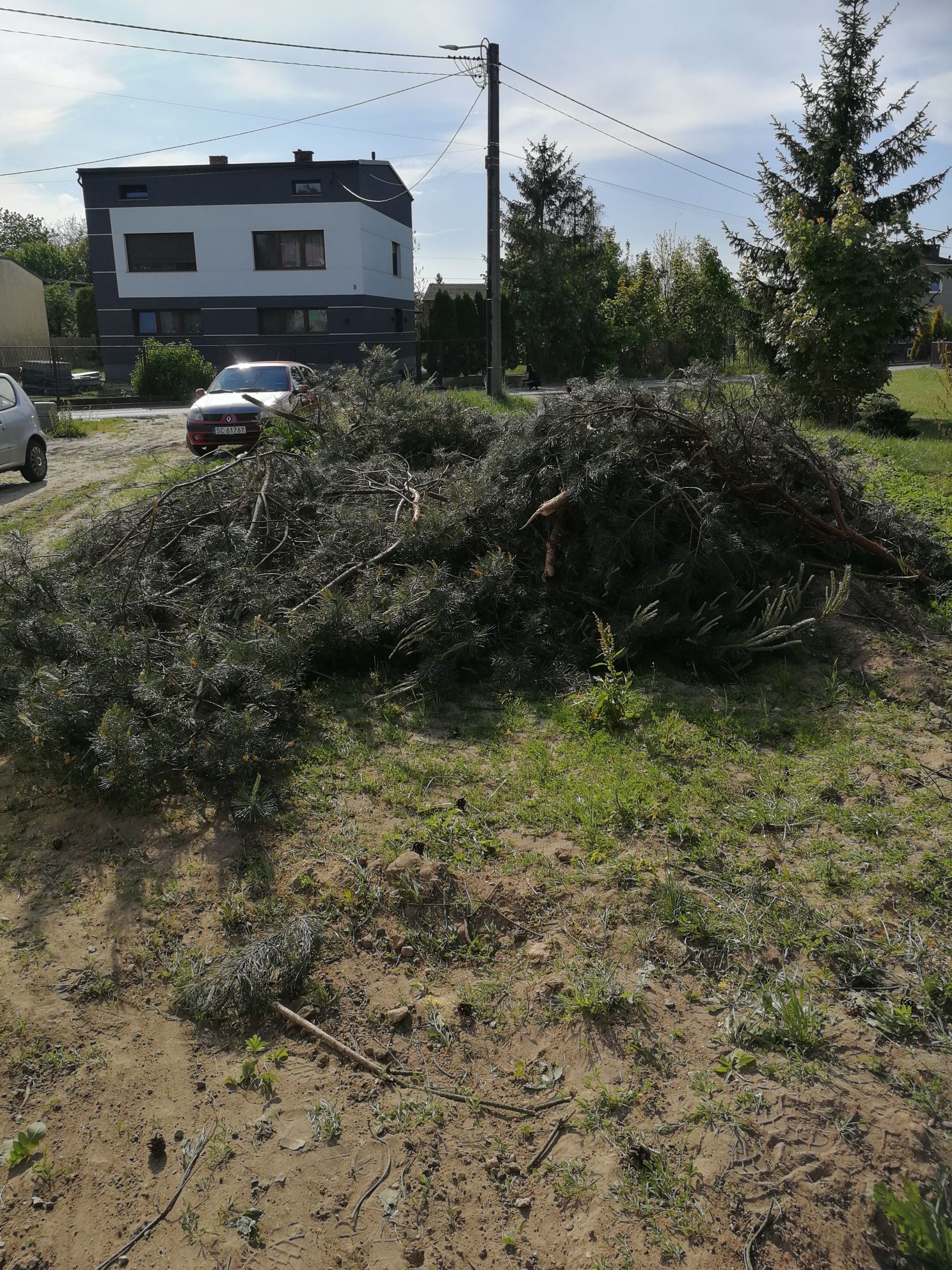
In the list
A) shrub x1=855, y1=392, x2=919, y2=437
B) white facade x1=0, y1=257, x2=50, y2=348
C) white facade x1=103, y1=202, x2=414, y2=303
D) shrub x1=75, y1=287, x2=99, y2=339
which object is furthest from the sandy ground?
shrub x1=75, y1=287, x2=99, y2=339

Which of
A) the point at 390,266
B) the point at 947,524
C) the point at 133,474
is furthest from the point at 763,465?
the point at 390,266

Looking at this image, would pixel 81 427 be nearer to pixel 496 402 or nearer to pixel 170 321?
pixel 496 402

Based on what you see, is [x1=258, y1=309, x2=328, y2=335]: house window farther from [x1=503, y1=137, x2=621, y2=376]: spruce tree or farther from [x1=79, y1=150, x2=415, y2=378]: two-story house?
[x1=503, y1=137, x2=621, y2=376]: spruce tree

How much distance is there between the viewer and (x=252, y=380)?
55.2ft

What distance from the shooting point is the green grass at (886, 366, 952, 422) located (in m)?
17.0

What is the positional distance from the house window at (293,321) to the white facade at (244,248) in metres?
0.69

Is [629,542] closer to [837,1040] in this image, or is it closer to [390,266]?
[837,1040]

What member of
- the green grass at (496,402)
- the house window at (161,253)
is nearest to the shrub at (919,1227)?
the green grass at (496,402)

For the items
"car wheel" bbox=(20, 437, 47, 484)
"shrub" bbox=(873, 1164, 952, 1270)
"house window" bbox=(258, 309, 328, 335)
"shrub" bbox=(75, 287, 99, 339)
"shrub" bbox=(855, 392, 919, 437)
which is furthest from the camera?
"shrub" bbox=(75, 287, 99, 339)

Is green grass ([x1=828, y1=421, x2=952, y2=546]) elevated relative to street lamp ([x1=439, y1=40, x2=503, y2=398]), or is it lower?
lower

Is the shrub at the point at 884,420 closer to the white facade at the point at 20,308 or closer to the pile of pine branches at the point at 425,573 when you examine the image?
the pile of pine branches at the point at 425,573

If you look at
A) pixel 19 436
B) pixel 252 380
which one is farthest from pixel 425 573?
pixel 252 380

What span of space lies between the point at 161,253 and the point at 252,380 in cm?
2373

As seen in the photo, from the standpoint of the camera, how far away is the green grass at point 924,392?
1703 centimetres
